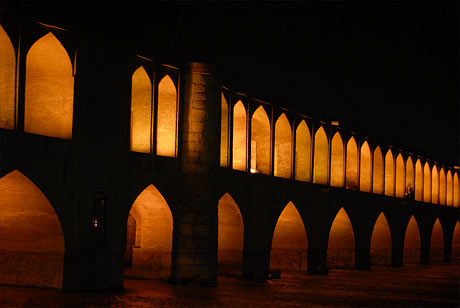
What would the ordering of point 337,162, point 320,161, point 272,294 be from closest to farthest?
point 272,294
point 320,161
point 337,162

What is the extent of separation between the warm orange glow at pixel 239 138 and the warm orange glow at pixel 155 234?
3.73 metres

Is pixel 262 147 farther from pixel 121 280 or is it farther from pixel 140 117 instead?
pixel 121 280

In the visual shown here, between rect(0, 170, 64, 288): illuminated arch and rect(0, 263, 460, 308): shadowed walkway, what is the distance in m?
0.34

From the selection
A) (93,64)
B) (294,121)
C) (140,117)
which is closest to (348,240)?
(294,121)

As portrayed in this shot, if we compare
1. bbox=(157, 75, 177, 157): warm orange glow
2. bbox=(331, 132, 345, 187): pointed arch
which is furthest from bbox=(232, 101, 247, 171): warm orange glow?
bbox=(331, 132, 345, 187): pointed arch

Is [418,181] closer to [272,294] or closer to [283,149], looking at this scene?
[283,149]

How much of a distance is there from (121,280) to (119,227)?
1.15 m

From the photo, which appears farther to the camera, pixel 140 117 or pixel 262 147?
pixel 262 147

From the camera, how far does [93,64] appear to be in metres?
14.5

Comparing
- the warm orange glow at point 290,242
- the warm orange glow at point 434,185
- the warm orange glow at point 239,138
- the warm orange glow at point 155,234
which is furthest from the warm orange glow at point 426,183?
the warm orange glow at point 155,234

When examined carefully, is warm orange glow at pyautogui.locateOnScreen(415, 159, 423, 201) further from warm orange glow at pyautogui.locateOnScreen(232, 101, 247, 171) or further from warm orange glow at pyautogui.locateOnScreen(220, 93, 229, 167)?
warm orange glow at pyautogui.locateOnScreen(220, 93, 229, 167)

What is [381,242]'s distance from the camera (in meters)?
28.0

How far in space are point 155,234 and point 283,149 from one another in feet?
21.5

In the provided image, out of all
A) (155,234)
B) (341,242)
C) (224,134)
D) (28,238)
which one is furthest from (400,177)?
(28,238)
